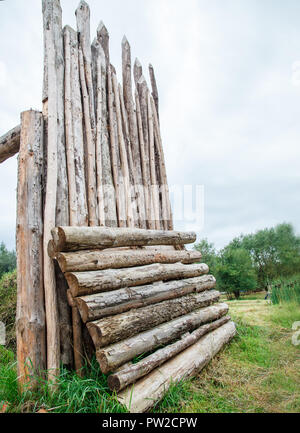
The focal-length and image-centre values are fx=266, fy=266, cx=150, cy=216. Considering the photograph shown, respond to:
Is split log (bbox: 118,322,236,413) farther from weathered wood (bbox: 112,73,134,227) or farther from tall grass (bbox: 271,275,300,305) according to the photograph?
tall grass (bbox: 271,275,300,305)

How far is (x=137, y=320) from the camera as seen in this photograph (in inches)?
102

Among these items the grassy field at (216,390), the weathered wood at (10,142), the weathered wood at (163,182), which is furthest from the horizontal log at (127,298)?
the weathered wood at (10,142)

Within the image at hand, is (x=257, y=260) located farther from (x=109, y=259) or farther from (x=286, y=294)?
(x=109, y=259)

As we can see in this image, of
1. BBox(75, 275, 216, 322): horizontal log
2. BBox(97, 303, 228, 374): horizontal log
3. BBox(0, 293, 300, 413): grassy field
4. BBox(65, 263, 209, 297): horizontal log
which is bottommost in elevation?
BBox(0, 293, 300, 413): grassy field

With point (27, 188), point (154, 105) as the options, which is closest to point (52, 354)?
point (27, 188)

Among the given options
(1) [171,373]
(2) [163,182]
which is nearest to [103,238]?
(1) [171,373]

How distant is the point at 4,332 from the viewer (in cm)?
439

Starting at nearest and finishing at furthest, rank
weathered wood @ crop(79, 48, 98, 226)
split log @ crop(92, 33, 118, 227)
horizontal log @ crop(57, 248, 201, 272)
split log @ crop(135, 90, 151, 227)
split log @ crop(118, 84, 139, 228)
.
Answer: horizontal log @ crop(57, 248, 201, 272) → weathered wood @ crop(79, 48, 98, 226) → split log @ crop(92, 33, 118, 227) → split log @ crop(118, 84, 139, 228) → split log @ crop(135, 90, 151, 227)

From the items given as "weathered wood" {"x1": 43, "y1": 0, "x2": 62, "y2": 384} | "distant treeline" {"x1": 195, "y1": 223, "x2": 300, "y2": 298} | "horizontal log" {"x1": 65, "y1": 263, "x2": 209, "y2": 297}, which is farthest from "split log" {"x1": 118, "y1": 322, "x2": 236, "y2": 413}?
"distant treeline" {"x1": 195, "y1": 223, "x2": 300, "y2": 298}

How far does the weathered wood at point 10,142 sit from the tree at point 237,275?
18.0 m

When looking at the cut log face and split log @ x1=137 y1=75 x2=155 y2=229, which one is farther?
split log @ x1=137 y1=75 x2=155 y2=229

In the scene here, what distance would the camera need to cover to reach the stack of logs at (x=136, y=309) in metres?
2.25

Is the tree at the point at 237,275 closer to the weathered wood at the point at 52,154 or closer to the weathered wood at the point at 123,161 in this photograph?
the weathered wood at the point at 123,161

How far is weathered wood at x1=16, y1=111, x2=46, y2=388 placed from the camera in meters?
2.48
